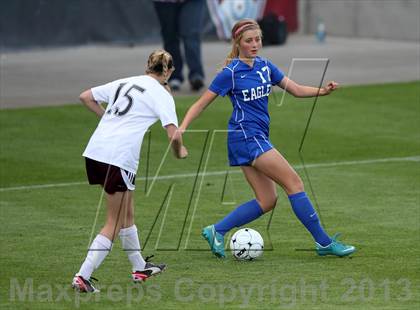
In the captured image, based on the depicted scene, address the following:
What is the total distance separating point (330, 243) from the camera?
367 inches

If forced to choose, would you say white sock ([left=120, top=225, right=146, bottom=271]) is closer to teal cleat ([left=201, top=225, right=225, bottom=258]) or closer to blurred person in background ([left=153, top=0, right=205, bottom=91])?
teal cleat ([left=201, top=225, right=225, bottom=258])

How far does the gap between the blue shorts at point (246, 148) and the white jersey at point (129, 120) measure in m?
1.02

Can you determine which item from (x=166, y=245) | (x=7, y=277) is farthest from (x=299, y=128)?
(x=7, y=277)

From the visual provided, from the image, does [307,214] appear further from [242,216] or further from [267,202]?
[242,216]

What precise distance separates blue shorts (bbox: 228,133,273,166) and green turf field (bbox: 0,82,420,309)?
0.82 meters

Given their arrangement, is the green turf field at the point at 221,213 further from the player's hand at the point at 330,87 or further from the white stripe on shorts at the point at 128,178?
the player's hand at the point at 330,87

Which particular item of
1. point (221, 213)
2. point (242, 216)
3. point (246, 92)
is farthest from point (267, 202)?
point (221, 213)

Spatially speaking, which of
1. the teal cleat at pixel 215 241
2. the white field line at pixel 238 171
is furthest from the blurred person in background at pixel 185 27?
the teal cleat at pixel 215 241

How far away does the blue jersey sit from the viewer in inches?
361

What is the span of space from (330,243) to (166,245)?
1502 mm

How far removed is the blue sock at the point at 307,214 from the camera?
9.22m

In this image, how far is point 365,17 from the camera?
85.4 feet

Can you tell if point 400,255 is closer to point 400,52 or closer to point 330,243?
point 330,243

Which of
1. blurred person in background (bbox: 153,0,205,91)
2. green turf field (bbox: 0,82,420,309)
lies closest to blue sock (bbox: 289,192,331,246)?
green turf field (bbox: 0,82,420,309)
